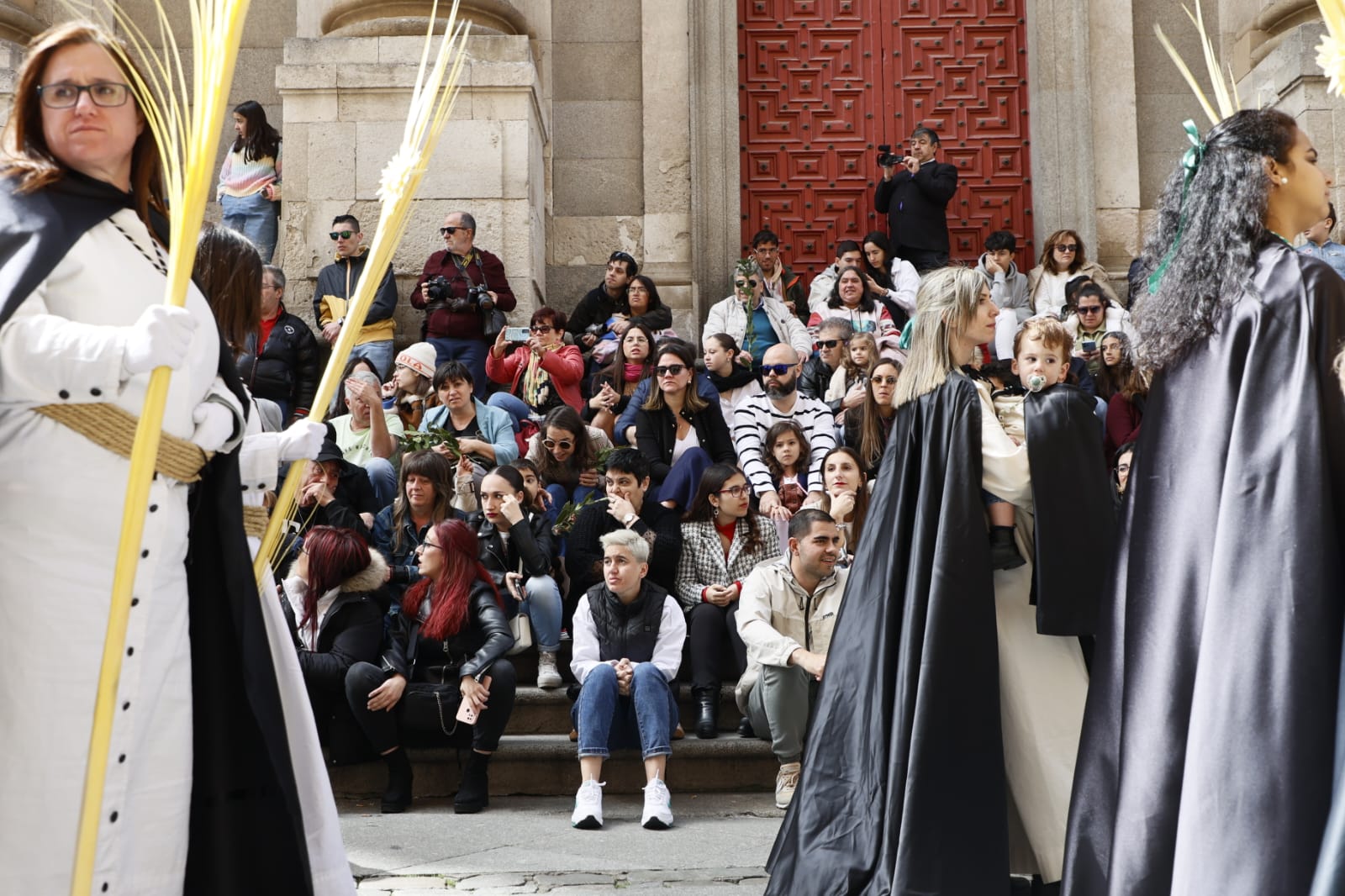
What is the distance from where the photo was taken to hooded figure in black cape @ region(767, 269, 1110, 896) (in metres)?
3.92

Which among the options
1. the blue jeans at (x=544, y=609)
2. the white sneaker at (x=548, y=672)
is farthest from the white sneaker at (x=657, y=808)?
the blue jeans at (x=544, y=609)

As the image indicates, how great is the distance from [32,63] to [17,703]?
4.08 ft

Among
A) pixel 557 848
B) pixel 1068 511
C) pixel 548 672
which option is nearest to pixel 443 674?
pixel 548 672

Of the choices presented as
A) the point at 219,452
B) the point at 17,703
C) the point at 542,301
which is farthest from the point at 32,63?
the point at 542,301

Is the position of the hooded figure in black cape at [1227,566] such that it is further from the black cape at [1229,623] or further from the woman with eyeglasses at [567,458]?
the woman with eyeglasses at [567,458]

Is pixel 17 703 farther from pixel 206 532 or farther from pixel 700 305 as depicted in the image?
pixel 700 305

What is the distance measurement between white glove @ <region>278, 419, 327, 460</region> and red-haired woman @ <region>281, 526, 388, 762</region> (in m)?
3.33

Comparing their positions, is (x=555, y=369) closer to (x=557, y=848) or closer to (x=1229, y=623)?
(x=557, y=848)

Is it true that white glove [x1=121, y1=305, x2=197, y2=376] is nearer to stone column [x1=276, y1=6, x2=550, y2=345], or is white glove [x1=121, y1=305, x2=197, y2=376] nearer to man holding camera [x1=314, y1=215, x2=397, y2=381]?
Answer: man holding camera [x1=314, y1=215, x2=397, y2=381]

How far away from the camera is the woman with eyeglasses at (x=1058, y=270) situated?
10820 mm

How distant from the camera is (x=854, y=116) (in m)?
12.6

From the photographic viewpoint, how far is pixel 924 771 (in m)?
3.93

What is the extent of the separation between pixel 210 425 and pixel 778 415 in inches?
228

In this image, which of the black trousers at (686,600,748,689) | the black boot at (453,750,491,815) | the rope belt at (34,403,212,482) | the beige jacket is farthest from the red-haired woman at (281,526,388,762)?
the rope belt at (34,403,212,482)
